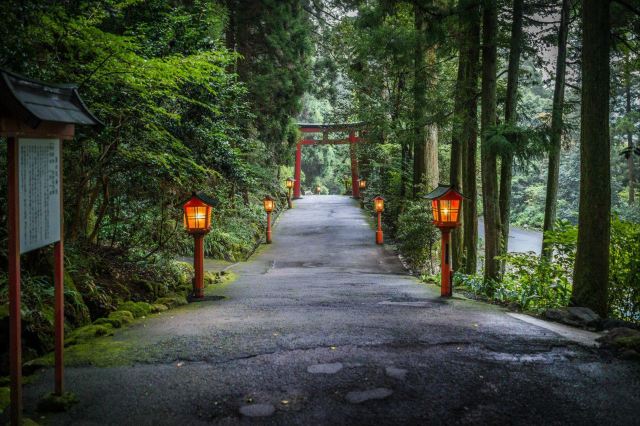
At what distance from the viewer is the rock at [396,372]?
3662 millimetres

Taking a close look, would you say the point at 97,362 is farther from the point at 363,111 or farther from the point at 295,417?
the point at 363,111

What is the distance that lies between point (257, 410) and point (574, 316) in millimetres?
4462

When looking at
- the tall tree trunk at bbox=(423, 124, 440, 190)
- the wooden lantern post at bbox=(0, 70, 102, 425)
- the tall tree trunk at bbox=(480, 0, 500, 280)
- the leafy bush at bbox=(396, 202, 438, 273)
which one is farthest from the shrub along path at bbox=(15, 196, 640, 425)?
Result: the tall tree trunk at bbox=(423, 124, 440, 190)

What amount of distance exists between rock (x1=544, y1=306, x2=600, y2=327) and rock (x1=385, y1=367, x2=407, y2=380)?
3068mm

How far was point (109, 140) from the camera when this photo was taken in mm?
6309

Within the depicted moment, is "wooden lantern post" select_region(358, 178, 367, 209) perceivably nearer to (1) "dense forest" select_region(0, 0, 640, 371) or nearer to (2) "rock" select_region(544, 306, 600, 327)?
(1) "dense forest" select_region(0, 0, 640, 371)

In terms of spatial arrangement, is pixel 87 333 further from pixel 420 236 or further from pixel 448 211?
A: pixel 420 236

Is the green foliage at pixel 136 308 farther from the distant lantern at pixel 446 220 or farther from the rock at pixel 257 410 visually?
the distant lantern at pixel 446 220

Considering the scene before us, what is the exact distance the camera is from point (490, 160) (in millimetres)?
9070

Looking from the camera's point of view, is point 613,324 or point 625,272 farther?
point 625,272

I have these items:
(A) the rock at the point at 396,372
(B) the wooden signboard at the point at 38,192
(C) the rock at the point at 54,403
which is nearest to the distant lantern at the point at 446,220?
(A) the rock at the point at 396,372

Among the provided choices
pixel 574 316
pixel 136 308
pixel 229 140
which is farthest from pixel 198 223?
pixel 574 316

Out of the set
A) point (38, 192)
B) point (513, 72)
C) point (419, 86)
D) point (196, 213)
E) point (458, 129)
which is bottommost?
point (196, 213)

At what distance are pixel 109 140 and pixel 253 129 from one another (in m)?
11.8
